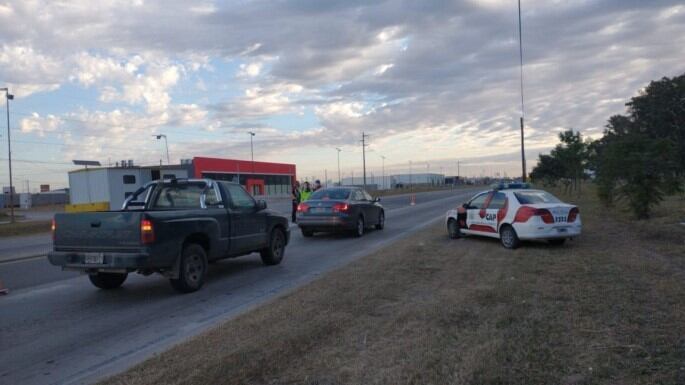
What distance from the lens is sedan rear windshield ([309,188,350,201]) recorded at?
1692 cm

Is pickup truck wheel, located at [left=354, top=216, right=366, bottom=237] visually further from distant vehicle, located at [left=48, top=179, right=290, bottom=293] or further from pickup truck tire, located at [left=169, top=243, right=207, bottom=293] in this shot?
pickup truck tire, located at [left=169, top=243, right=207, bottom=293]

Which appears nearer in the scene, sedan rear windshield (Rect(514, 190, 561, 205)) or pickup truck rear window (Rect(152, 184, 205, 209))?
pickup truck rear window (Rect(152, 184, 205, 209))

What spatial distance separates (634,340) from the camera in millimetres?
5164

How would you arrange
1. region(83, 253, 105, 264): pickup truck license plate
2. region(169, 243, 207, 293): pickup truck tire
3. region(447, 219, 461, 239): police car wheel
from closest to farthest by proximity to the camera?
1. region(83, 253, 105, 264): pickup truck license plate
2. region(169, 243, 207, 293): pickup truck tire
3. region(447, 219, 461, 239): police car wheel

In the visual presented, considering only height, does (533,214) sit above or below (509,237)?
above

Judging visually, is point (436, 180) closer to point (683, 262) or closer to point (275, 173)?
point (275, 173)

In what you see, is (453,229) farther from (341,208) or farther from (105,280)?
(105,280)

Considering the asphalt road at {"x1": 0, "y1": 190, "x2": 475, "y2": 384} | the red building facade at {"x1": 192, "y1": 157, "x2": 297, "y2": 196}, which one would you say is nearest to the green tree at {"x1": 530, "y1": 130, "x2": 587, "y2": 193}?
the asphalt road at {"x1": 0, "y1": 190, "x2": 475, "y2": 384}

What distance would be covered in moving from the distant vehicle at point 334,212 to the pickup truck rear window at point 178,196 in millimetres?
6740

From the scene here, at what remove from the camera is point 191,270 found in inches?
352

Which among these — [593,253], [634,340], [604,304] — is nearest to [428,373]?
[634,340]

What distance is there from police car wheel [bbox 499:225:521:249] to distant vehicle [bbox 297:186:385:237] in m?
5.02

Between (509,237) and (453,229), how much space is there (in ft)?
8.60

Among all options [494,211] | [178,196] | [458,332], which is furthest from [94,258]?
[494,211]
